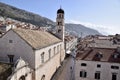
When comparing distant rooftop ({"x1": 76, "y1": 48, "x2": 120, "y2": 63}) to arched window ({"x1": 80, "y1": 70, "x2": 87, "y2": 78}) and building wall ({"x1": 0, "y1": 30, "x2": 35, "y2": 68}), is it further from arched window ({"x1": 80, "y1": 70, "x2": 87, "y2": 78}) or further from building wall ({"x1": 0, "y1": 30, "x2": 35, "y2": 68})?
building wall ({"x1": 0, "y1": 30, "x2": 35, "y2": 68})

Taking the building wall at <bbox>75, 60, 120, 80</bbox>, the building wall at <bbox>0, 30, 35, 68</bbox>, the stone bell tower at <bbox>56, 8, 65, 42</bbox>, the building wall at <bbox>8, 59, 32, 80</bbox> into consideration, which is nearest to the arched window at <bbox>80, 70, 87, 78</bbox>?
the building wall at <bbox>75, 60, 120, 80</bbox>

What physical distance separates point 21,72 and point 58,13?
34233 millimetres

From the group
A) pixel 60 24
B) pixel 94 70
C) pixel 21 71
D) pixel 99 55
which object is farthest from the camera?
pixel 60 24

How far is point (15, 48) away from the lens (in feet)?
97.9

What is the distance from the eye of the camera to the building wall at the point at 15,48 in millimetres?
29547

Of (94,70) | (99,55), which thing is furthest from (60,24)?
(94,70)

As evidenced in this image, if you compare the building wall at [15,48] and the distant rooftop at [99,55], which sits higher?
the building wall at [15,48]

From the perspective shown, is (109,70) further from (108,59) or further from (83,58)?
(83,58)

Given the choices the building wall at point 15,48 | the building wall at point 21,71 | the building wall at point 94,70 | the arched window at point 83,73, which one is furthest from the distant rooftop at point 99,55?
the building wall at point 21,71

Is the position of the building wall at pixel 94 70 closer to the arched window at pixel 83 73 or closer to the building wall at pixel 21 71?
the arched window at pixel 83 73

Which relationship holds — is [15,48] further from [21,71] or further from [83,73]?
[83,73]

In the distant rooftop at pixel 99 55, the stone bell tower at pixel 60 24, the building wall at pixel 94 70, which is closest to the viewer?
the building wall at pixel 94 70

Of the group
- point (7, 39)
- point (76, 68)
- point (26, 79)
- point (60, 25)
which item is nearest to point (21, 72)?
point (26, 79)

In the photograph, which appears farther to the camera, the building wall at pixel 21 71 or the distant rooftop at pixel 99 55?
the distant rooftop at pixel 99 55
